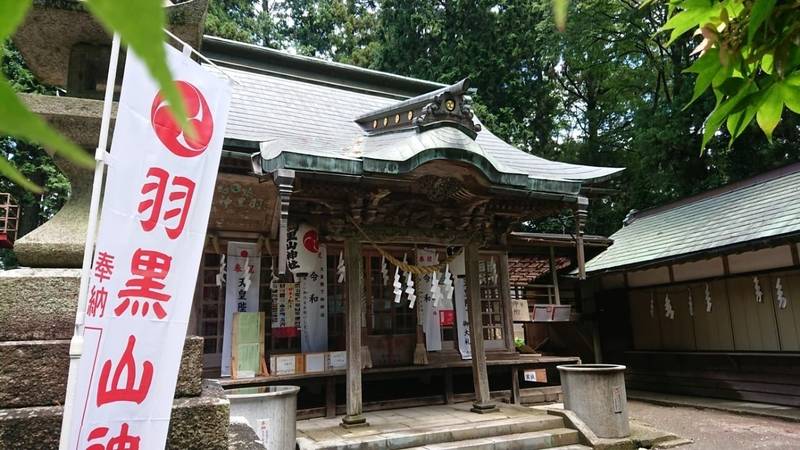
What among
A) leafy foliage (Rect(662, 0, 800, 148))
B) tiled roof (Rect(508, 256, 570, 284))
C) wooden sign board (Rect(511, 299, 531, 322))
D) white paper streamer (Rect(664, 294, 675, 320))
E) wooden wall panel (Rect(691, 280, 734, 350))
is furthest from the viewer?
tiled roof (Rect(508, 256, 570, 284))

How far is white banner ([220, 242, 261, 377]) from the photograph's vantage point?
7510 mm

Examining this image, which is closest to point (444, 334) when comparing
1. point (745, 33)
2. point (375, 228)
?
point (375, 228)

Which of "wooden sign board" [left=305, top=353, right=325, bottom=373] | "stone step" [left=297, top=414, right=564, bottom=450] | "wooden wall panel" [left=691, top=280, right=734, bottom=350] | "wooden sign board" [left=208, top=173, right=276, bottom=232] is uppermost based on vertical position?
"wooden sign board" [left=208, top=173, right=276, bottom=232]

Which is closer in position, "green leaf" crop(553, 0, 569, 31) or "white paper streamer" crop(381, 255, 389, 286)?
"green leaf" crop(553, 0, 569, 31)

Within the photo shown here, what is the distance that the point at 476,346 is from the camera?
779 centimetres

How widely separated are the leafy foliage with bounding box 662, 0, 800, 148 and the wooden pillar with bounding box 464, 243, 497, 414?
21.1 feet

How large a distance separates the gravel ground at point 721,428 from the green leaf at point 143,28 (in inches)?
334

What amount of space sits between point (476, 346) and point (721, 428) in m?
4.35

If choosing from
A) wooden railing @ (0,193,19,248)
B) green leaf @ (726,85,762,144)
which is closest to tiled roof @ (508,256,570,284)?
green leaf @ (726,85,762,144)

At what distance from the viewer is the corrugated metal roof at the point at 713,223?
9758mm

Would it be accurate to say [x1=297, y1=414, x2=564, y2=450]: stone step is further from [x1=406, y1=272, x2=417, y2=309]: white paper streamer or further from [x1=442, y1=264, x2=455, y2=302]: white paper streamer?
[x1=442, y1=264, x2=455, y2=302]: white paper streamer

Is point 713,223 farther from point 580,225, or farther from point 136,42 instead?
point 136,42

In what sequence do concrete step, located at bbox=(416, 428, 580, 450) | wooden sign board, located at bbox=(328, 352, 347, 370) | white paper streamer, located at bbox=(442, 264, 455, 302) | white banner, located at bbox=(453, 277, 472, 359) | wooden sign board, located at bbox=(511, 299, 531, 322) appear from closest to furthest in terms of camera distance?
concrete step, located at bbox=(416, 428, 580, 450)
wooden sign board, located at bbox=(328, 352, 347, 370)
white paper streamer, located at bbox=(442, 264, 455, 302)
white banner, located at bbox=(453, 277, 472, 359)
wooden sign board, located at bbox=(511, 299, 531, 322)

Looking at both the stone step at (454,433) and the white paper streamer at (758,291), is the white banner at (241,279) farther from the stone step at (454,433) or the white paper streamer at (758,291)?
the white paper streamer at (758,291)
